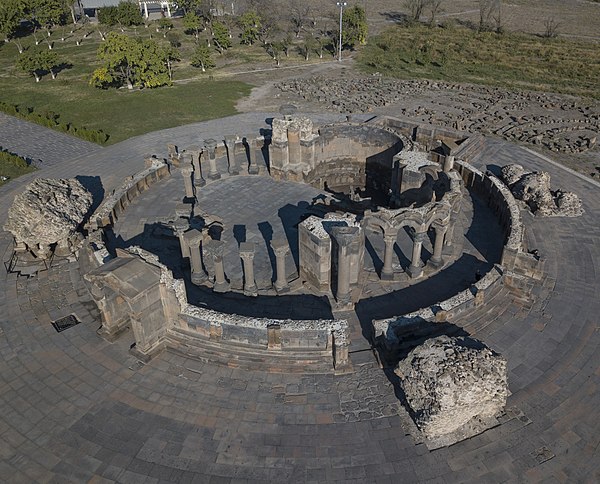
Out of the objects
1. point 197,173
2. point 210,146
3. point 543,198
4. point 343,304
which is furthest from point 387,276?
point 210,146

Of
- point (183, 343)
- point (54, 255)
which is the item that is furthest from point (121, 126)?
point (183, 343)

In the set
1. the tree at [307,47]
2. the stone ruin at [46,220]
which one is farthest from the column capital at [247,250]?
the tree at [307,47]

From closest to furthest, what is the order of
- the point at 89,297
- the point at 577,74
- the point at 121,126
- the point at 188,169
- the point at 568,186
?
the point at 89,297 → the point at 188,169 → the point at 568,186 → the point at 121,126 → the point at 577,74

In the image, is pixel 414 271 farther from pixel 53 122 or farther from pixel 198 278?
pixel 53 122

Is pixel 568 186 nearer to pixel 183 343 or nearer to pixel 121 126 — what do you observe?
pixel 183 343

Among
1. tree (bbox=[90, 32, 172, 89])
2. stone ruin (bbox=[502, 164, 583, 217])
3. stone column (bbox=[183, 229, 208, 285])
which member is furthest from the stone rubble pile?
stone column (bbox=[183, 229, 208, 285])

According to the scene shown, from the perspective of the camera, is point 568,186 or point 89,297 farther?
point 568,186

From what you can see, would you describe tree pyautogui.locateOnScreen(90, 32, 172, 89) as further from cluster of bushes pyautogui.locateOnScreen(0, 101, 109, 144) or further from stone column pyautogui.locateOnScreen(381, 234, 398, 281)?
stone column pyautogui.locateOnScreen(381, 234, 398, 281)
